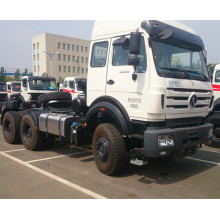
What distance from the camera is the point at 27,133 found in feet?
23.1

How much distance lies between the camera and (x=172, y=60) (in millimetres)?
4512

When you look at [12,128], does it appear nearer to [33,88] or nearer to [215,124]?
[33,88]

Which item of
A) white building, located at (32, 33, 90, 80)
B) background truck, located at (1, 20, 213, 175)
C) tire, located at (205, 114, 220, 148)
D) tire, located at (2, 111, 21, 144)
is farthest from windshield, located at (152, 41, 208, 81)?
white building, located at (32, 33, 90, 80)

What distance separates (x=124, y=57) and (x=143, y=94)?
89 cm

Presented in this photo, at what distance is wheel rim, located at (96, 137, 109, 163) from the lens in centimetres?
472

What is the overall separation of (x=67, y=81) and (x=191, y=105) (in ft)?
42.7

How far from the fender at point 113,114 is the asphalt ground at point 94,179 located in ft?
3.36

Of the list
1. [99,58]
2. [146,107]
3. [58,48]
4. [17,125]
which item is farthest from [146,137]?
[58,48]

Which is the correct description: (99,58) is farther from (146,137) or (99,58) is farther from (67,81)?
(67,81)

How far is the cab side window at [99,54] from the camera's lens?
5008 millimetres

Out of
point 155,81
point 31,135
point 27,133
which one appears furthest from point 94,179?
point 27,133

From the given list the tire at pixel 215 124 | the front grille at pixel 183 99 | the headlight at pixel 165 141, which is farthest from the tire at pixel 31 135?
the tire at pixel 215 124

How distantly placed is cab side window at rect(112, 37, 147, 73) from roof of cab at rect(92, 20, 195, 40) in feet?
0.98

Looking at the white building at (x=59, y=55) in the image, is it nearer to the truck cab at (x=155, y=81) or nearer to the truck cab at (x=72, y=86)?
the truck cab at (x=72, y=86)
